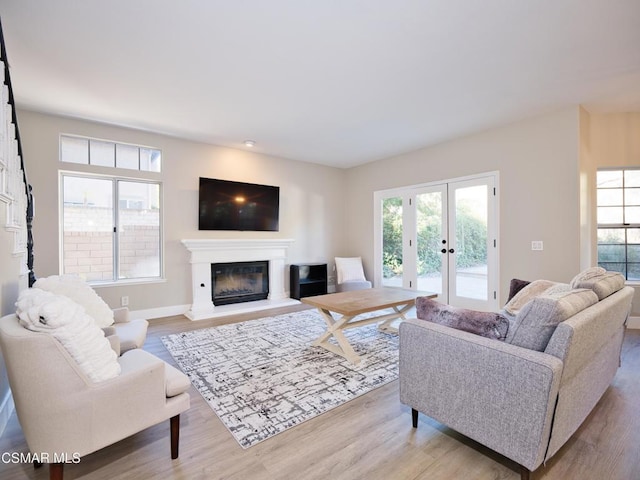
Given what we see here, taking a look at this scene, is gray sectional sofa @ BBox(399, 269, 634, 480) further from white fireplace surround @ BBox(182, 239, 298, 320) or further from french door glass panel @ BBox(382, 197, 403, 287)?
french door glass panel @ BBox(382, 197, 403, 287)

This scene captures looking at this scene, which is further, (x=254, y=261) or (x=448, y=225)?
(x=254, y=261)

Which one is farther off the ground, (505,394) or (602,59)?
(602,59)

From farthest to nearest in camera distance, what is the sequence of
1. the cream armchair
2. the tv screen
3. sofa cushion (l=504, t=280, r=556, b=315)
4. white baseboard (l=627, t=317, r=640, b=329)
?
the tv screen < white baseboard (l=627, t=317, r=640, b=329) < sofa cushion (l=504, t=280, r=556, b=315) < the cream armchair

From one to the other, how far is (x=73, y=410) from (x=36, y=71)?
3183 mm

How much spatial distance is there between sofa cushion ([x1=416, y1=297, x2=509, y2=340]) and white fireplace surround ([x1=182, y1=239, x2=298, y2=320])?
354 cm

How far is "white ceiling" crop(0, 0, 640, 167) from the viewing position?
2.10 meters

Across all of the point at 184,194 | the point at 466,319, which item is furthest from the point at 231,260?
the point at 466,319

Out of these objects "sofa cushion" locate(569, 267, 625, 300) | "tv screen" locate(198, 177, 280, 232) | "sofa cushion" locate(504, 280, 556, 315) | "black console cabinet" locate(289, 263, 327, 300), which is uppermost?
"tv screen" locate(198, 177, 280, 232)

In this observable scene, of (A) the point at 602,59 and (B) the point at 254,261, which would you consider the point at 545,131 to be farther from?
(B) the point at 254,261

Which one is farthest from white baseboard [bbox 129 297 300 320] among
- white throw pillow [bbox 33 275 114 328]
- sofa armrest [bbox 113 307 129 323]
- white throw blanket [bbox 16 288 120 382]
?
white throw blanket [bbox 16 288 120 382]

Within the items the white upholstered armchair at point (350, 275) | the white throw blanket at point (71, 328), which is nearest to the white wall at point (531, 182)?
the white upholstered armchair at point (350, 275)

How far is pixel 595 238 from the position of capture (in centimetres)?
413

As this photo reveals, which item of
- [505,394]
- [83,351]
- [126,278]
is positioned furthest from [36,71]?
[505,394]

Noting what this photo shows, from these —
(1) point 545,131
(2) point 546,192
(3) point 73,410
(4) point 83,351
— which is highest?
(1) point 545,131
